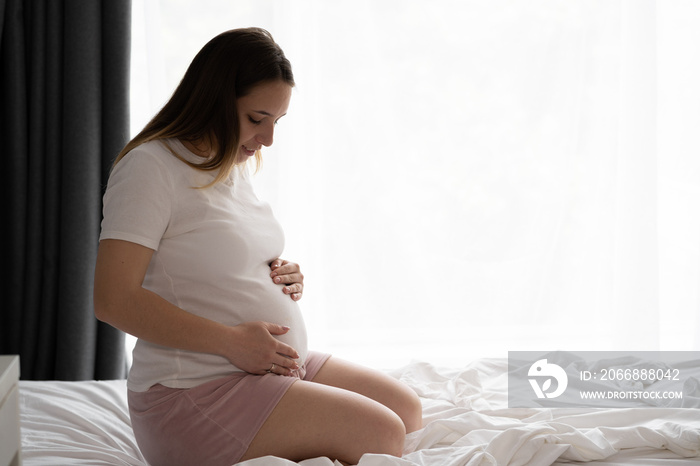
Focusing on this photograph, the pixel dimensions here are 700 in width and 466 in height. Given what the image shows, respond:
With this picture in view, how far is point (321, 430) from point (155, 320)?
356 millimetres

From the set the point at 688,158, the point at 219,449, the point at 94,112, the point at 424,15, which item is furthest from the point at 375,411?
the point at 688,158

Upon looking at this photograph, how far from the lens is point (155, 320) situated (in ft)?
4.03

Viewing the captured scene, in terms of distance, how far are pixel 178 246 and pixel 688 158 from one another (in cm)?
236

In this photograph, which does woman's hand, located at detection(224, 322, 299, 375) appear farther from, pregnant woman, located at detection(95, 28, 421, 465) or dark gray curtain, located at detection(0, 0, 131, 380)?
dark gray curtain, located at detection(0, 0, 131, 380)

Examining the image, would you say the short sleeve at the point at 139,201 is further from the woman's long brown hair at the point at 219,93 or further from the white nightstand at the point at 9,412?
the white nightstand at the point at 9,412

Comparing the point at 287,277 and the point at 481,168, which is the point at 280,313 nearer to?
the point at 287,277

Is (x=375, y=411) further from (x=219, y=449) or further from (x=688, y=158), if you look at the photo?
(x=688, y=158)

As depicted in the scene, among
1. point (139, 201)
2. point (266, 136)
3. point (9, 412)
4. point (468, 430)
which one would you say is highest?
point (266, 136)

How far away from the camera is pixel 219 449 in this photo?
1225mm

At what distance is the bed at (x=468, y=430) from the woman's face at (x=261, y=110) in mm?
A: 660

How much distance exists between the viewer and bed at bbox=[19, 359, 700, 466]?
1.23 meters
